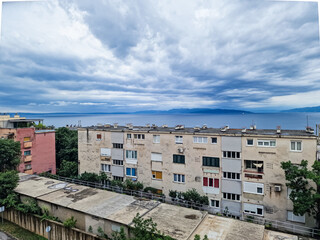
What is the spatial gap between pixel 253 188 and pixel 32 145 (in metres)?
25.0

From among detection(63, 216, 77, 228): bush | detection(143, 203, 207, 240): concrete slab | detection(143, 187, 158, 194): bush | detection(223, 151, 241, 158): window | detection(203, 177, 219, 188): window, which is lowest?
detection(143, 187, 158, 194): bush

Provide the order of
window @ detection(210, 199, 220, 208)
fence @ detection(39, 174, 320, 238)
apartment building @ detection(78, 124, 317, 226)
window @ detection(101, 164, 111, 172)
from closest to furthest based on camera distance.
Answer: fence @ detection(39, 174, 320, 238)
apartment building @ detection(78, 124, 317, 226)
window @ detection(210, 199, 220, 208)
window @ detection(101, 164, 111, 172)

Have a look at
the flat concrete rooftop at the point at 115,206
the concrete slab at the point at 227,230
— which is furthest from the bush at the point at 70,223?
the concrete slab at the point at 227,230

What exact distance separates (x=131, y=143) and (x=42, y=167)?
42.8 feet

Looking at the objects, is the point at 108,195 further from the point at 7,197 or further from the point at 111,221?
the point at 7,197

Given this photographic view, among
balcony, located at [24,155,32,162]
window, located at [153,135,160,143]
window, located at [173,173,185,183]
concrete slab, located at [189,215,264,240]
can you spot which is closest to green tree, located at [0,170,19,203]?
balcony, located at [24,155,32,162]

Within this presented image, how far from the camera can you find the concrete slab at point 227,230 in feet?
33.4

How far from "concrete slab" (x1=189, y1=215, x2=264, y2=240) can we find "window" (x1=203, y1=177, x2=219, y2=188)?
6065 mm

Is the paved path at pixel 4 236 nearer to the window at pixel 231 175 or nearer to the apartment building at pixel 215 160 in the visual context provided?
the apartment building at pixel 215 160

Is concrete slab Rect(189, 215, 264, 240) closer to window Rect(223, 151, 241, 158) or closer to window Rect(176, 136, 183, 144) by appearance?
window Rect(223, 151, 241, 158)

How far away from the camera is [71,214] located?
44.0 ft

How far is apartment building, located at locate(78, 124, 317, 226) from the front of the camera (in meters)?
15.6

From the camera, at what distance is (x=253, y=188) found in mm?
16484

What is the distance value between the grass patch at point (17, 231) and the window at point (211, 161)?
1350 centimetres
